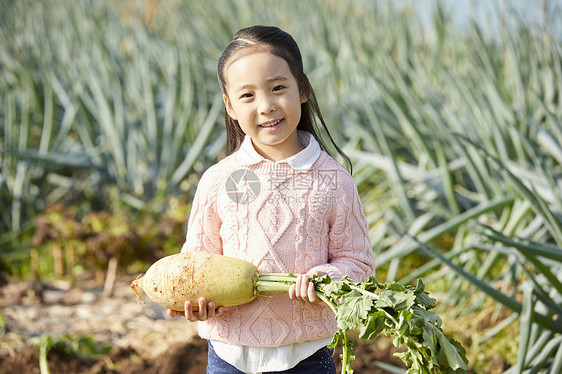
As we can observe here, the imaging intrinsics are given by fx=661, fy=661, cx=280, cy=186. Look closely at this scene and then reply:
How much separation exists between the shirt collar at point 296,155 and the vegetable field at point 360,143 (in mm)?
560

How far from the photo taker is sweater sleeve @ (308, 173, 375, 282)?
128 centimetres

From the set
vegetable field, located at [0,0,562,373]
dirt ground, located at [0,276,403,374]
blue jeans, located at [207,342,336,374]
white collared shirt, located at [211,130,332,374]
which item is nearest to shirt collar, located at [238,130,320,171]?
white collared shirt, located at [211,130,332,374]

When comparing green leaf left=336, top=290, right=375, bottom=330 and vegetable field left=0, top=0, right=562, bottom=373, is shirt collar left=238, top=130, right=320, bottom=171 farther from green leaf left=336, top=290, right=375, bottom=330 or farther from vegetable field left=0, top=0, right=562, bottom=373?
vegetable field left=0, top=0, right=562, bottom=373

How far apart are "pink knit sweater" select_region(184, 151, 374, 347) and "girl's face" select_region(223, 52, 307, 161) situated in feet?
0.26

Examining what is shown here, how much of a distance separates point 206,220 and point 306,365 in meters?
0.35

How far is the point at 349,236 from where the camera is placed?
50.9 inches

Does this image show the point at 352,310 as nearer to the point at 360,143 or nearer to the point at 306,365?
the point at 306,365

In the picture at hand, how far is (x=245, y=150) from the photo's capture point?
52.3 inches

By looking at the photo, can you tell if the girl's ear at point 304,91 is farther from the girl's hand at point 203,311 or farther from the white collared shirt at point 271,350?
the girl's hand at point 203,311

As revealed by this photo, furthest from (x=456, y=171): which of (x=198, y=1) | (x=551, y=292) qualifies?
A: (x=198, y=1)

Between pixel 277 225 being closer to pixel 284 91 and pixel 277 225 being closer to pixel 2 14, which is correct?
pixel 284 91

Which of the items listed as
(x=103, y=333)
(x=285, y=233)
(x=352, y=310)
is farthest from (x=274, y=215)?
(x=103, y=333)

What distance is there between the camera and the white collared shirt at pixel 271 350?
1287 millimetres

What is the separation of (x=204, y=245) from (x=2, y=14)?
6090 millimetres
